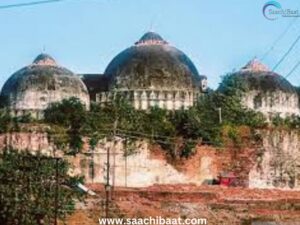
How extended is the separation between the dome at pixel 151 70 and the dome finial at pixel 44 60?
82.7 inches

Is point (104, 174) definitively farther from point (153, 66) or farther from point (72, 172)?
point (153, 66)

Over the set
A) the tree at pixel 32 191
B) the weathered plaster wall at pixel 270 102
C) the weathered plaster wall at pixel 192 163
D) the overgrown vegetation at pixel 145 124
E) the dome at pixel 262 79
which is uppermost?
the dome at pixel 262 79

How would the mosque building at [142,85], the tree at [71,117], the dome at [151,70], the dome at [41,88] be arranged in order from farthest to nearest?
the dome at [151,70] < the mosque building at [142,85] < the dome at [41,88] < the tree at [71,117]

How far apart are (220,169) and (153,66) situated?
469 centimetres

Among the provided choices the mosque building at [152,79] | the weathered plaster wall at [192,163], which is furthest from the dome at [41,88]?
the weathered plaster wall at [192,163]

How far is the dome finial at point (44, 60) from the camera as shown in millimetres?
40097

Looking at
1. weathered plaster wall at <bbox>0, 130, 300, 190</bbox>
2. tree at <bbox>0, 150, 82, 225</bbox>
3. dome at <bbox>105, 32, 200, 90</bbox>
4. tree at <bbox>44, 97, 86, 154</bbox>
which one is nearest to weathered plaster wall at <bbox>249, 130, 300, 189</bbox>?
weathered plaster wall at <bbox>0, 130, 300, 190</bbox>

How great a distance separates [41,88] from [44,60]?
1.54 metres

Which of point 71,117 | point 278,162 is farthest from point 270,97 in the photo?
point 71,117

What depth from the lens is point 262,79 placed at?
136 feet

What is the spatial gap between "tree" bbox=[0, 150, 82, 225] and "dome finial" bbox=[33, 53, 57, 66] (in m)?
11.5

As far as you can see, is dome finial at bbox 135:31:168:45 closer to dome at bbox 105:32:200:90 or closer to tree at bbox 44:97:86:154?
dome at bbox 105:32:200:90

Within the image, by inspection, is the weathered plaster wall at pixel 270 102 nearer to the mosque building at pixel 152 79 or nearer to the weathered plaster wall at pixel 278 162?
the mosque building at pixel 152 79

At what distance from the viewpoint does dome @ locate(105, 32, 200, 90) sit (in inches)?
1559
